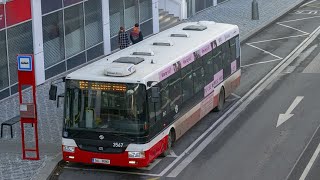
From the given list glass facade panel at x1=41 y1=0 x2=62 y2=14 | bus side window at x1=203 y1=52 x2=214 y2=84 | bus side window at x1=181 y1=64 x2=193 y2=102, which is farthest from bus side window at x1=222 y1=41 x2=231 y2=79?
glass facade panel at x1=41 y1=0 x2=62 y2=14

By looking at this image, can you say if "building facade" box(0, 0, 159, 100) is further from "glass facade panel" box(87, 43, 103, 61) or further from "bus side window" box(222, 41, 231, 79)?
"bus side window" box(222, 41, 231, 79)

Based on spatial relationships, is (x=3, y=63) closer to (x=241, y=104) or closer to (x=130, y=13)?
(x=241, y=104)

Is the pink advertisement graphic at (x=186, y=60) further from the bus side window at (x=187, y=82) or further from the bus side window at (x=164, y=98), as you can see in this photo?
the bus side window at (x=164, y=98)

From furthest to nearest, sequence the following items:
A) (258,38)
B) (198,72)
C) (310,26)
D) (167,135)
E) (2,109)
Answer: (310,26) → (258,38) → (2,109) → (198,72) → (167,135)

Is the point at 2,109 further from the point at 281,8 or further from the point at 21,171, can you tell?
the point at 281,8

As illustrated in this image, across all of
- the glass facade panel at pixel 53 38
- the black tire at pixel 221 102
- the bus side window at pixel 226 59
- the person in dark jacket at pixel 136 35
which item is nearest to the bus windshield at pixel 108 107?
the black tire at pixel 221 102

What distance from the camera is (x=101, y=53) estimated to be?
36.1m

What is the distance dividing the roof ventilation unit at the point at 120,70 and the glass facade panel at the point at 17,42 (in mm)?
9380

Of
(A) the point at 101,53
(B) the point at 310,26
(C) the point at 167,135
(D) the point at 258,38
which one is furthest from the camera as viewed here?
(B) the point at 310,26

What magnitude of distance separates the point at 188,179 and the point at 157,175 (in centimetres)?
85

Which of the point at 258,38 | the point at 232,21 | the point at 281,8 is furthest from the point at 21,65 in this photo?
the point at 281,8

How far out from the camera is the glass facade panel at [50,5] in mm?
30819

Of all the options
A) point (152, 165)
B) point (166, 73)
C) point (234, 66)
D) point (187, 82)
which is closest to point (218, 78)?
point (234, 66)

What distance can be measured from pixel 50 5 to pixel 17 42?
101 inches
